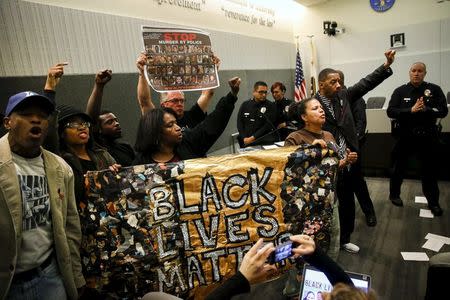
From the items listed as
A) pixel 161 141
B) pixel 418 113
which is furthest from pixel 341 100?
pixel 161 141

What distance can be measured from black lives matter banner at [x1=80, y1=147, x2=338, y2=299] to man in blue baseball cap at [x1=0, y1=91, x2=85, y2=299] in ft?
0.47

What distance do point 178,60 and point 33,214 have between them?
1.48 metres

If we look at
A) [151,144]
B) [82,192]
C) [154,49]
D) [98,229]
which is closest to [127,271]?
[98,229]

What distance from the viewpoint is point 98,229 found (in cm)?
158

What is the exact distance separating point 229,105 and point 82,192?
1.06 meters

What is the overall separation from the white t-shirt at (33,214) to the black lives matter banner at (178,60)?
1.10 m

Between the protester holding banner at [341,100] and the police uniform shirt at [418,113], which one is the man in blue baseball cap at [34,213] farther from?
the police uniform shirt at [418,113]

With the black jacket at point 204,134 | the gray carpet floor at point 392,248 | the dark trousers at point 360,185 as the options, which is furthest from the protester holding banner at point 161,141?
the dark trousers at point 360,185

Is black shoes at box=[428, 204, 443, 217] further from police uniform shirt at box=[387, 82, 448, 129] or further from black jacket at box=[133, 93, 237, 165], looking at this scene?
black jacket at box=[133, 93, 237, 165]

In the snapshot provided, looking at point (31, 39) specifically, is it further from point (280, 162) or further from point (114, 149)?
point (280, 162)

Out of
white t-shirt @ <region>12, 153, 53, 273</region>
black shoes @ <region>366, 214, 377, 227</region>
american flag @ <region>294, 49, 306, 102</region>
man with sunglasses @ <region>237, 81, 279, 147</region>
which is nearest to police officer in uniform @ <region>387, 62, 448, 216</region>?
black shoes @ <region>366, 214, 377, 227</region>

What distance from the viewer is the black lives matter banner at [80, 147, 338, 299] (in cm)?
158

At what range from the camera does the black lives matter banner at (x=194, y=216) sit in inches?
62.3

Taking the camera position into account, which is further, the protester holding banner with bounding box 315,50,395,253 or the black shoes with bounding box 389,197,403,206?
the black shoes with bounding box 389,197,403,206
